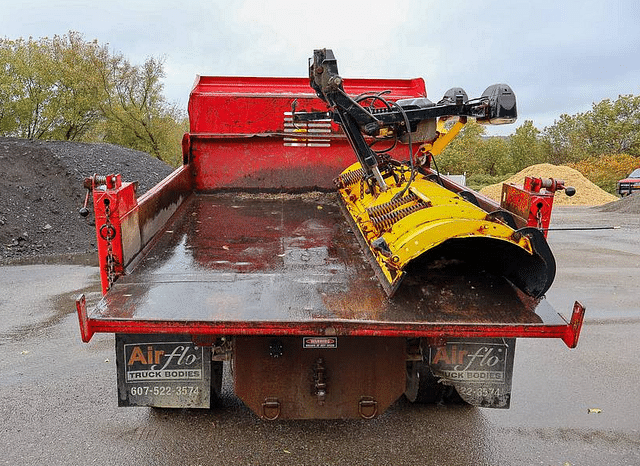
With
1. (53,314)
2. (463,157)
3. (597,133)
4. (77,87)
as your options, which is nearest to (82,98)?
(77,87)

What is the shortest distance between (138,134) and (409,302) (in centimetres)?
2561

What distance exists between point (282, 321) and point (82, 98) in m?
22.2

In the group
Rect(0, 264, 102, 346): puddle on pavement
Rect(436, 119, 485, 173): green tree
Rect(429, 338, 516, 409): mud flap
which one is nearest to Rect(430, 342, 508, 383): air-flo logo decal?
Rect(429, 338, 516, 409): mud flap

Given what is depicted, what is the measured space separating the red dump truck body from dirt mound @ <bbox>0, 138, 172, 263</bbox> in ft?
22.8

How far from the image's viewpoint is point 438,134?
470 centimetres

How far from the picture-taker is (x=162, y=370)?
9.51 ft

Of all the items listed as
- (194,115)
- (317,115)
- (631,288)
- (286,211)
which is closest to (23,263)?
(194,115)

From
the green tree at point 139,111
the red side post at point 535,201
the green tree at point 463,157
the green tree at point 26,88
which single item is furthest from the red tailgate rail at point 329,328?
the green tree at point 463,157

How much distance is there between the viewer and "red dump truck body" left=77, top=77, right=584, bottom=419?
2465 mm

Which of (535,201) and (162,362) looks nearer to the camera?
(162,362)

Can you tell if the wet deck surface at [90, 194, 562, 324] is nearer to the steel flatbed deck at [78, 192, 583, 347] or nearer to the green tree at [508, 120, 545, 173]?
the steel flatbed deck at [78, 192, 583, 347]

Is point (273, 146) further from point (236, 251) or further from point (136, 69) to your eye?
point (136, 69)

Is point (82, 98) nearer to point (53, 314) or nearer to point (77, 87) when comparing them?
point (77, 87)

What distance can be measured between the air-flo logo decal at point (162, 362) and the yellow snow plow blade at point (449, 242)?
3.48 feet
